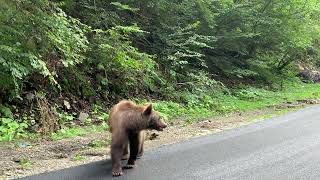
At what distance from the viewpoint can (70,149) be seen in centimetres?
892

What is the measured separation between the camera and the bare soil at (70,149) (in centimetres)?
747

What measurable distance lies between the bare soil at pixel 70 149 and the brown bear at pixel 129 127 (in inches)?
39.0

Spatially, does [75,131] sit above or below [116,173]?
below

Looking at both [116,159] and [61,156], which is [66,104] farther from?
[116,159]

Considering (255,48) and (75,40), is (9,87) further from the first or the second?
(255,48)

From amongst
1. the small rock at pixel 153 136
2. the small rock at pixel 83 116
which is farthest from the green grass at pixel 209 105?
the small rock at pixel 153 136

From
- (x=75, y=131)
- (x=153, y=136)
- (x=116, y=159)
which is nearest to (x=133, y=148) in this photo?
(x=116, y=159)

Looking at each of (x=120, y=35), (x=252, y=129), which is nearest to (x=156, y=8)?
(x=120, y=35)

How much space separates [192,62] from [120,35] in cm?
484

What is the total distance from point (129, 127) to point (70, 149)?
2.23m

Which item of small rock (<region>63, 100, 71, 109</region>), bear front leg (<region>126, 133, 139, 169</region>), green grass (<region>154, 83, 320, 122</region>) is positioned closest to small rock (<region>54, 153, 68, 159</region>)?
bear front leg (<region>126, 133, 139, 169</region>)

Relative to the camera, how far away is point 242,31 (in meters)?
18.8

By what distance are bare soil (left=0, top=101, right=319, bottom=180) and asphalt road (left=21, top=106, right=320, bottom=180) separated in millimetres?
402

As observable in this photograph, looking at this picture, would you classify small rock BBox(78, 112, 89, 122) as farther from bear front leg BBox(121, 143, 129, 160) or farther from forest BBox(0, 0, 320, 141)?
bear front leg BBox(121, 143, 129, 160)
